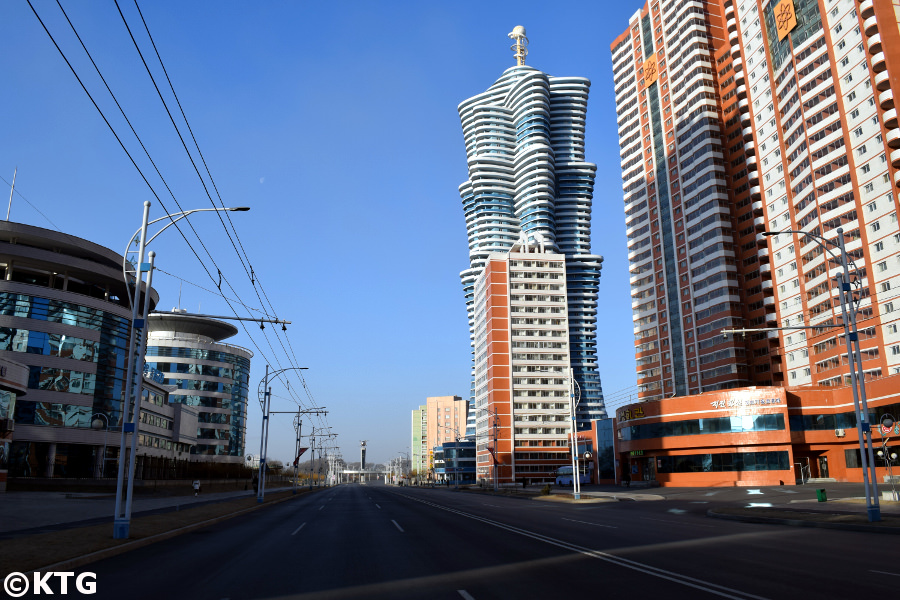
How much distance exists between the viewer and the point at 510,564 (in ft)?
43.8

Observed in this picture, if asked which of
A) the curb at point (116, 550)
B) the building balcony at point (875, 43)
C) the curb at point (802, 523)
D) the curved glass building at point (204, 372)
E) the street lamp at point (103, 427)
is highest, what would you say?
the building balcony at point (875, 43)

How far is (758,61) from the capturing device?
102 meters

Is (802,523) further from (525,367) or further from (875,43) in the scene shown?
(525,367)

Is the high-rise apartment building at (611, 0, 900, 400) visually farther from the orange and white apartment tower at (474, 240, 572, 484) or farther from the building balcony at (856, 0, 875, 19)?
the orange and white apartment tower at (474, 240, 572, 484)

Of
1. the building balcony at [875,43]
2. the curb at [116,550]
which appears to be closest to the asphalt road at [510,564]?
the curb at [116,550]

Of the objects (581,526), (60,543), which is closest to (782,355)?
(581,526)

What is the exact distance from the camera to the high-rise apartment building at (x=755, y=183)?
7726cm

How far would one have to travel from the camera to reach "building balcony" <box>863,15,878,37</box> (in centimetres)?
7712

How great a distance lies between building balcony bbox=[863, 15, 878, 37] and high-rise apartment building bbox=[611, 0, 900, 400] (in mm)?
142

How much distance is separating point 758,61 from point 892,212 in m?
40.2

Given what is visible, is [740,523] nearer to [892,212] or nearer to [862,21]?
[892,212]

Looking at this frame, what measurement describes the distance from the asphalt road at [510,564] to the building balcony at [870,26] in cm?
7977

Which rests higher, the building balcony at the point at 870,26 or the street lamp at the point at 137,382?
the building balcony at the point at 870,26

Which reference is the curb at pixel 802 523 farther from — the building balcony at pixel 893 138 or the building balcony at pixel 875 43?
the building balcony at pixel 875 43
